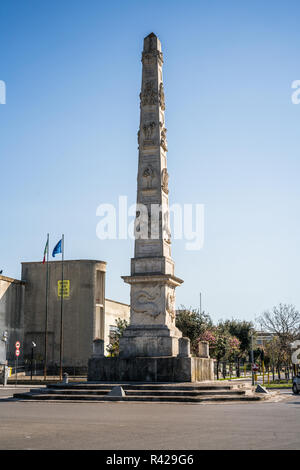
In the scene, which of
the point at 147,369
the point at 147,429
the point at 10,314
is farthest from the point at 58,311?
the point at 147,429

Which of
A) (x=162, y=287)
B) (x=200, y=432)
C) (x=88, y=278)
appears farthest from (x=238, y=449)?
(x=88, y=278)

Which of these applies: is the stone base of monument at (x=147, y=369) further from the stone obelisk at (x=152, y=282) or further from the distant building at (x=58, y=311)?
the distant building at (x=58, y=311)

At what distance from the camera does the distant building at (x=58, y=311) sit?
2064 inches

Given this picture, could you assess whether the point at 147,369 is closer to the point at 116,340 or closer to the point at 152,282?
the point at 152,282

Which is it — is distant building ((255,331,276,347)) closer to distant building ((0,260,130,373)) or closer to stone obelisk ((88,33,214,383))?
distant building ((0,260,130,373))

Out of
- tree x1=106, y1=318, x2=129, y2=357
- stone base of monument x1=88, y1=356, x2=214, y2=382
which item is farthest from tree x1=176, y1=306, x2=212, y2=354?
stone base of monument x1=88, y1=356, x2=214, y2=382

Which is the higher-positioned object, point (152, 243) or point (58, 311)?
point (152, 243)

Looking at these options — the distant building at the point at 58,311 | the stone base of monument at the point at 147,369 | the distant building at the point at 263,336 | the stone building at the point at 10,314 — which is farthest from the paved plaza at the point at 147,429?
the distant building at the point at 263,336

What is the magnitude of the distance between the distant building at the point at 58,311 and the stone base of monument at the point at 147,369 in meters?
29.3

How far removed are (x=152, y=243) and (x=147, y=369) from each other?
5.47 metres

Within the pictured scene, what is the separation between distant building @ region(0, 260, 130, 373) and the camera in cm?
5244

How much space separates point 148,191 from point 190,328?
25.5 metres

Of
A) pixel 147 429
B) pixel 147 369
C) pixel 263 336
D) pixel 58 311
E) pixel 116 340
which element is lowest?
pixel 147 429

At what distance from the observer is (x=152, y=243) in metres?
24.1
